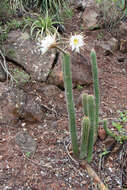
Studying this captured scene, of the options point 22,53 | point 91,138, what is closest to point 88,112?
point 91,138

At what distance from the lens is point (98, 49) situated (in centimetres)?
451

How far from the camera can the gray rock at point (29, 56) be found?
3461 millimetres

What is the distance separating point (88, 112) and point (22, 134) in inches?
38.5

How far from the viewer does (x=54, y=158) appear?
2.55 m

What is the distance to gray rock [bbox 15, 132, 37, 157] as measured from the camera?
2.57 m

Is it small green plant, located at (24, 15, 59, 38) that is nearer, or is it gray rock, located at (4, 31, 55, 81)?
gray rock, located at (4, 31, 55, 81)

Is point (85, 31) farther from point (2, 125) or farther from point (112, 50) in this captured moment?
point (2, 125)

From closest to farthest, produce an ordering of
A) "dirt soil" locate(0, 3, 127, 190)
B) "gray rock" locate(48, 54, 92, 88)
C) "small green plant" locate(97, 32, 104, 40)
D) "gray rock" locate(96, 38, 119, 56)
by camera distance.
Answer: "dirt soil" locate(0, 3, 127, 190) → "gray rock" locate(48, 54, 92, 88) → "gray rock" locate(96, 38, 119, 56) → "small green plant" locate(97, 32, 104, 40)

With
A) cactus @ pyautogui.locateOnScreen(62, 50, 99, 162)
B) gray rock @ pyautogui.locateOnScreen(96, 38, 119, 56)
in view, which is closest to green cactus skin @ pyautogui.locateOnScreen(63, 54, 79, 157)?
cactus @ pyautogui.locateOnScreen(62, 50, 99, 162)

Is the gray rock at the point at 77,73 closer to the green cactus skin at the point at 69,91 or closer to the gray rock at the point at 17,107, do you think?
the gray rock at the point at 17,107

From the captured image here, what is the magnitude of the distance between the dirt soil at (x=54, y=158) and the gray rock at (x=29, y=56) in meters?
0.20

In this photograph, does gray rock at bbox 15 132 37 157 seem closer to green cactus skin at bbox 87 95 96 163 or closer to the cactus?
the cactus

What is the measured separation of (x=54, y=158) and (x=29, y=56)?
1716mm

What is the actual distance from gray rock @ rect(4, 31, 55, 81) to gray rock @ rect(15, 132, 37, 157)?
100cm
